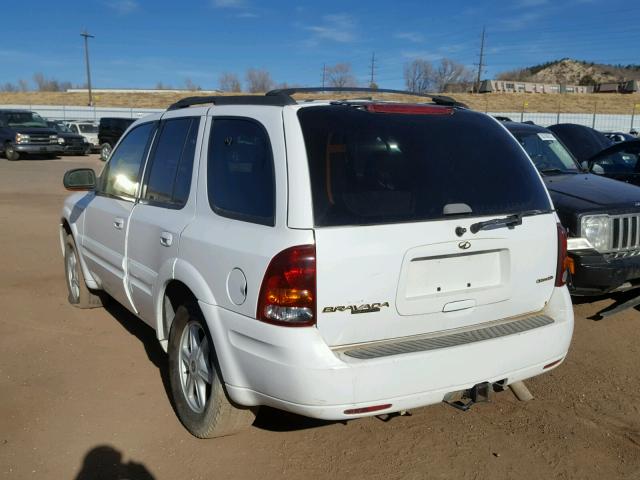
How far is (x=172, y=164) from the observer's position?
3.65 metres

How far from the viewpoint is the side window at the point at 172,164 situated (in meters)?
3.44

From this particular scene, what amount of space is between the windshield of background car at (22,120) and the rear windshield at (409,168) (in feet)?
86.1

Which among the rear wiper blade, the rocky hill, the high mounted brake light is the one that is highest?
the rocky hill

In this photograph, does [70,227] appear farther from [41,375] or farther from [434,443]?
[434,443]

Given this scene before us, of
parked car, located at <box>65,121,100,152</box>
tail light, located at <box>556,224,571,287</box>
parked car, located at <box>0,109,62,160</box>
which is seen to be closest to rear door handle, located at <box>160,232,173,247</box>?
tail light, located at <box>556,224,571,287</box>

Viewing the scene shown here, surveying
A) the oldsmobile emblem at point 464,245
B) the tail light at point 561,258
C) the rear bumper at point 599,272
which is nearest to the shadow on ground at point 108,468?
the oldsmobile emblem at point 464,245

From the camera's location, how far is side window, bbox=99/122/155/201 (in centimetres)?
417

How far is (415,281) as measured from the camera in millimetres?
2766

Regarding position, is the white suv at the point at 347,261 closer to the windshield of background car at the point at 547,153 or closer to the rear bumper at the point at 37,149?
the windshield of background car at the point at 547,153

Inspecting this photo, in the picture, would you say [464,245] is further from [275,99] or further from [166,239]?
[166,239]

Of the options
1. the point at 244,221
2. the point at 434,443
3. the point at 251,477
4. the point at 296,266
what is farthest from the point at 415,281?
the point at 251,477

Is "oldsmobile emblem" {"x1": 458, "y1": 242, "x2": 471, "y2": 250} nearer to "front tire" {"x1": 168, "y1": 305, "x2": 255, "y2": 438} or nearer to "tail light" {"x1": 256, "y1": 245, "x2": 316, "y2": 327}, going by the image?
"tail light" {"x1": 256, "y1": 245, "x2": 316, "y2": 327}

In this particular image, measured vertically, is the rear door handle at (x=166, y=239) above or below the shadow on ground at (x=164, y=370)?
above

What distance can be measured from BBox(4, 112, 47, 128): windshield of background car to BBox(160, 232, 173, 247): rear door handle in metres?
25.4
